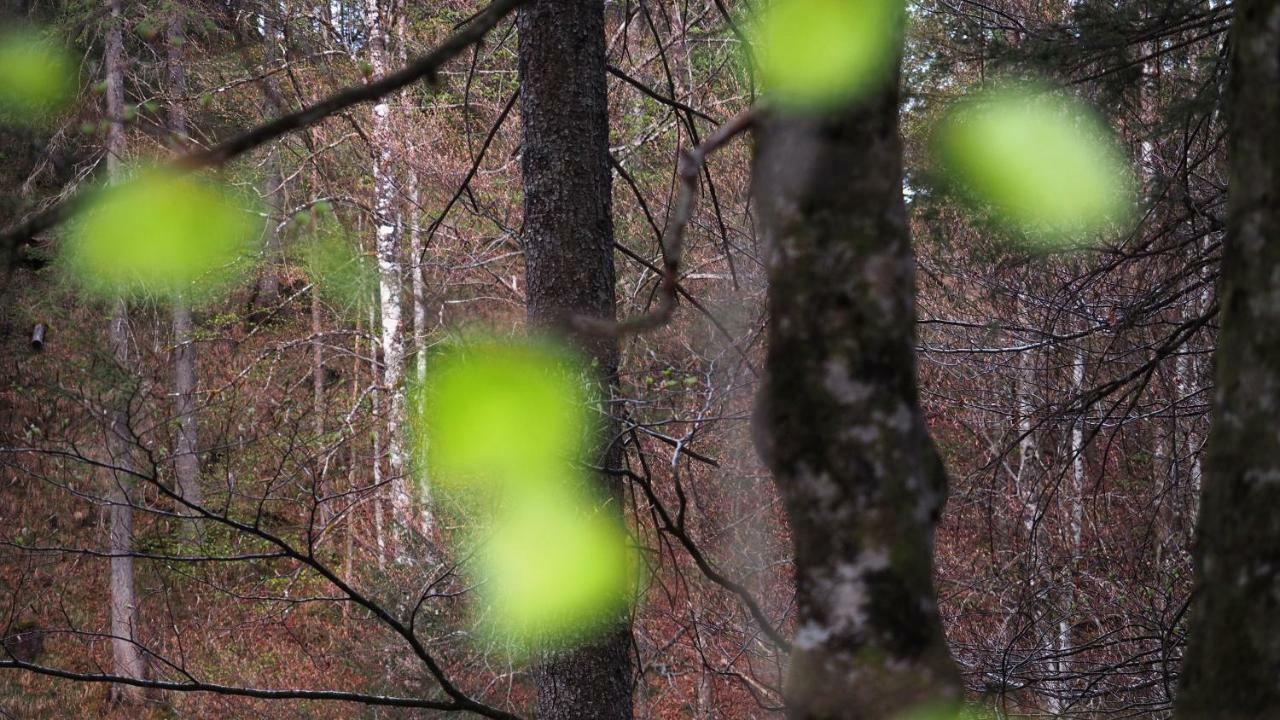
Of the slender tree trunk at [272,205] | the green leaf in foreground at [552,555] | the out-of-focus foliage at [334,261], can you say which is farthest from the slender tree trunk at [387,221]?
the green leaf in foreground at [552,555]

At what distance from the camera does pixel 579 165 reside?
10.9ft

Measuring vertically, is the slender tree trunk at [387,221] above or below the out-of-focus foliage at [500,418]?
above

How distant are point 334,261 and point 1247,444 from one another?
9405 mm

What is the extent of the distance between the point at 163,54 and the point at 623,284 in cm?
656

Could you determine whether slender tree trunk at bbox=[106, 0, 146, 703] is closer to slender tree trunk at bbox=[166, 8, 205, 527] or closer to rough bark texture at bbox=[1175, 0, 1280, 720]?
slender tree trunk at bbox=[166, 8, 205, 527]

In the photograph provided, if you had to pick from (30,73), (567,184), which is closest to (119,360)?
(567,184)

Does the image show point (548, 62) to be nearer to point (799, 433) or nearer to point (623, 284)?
point (799, 433)

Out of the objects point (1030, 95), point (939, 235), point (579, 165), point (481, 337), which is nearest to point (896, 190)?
point (481, 337)

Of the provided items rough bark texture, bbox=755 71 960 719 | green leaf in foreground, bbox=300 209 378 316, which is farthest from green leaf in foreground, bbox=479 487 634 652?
green leaf in foreground, bbox=300 209 378 316

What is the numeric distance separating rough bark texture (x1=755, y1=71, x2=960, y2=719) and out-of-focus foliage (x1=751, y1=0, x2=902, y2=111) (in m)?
0.02

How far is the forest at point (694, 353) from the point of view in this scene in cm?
99

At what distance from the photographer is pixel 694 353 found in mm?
4328

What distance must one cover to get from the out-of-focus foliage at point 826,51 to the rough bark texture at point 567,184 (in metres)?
2.27

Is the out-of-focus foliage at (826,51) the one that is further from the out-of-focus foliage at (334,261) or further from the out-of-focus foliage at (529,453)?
the out-of-focus foliage at (334,261)
